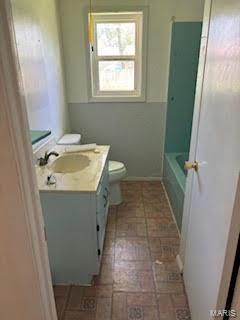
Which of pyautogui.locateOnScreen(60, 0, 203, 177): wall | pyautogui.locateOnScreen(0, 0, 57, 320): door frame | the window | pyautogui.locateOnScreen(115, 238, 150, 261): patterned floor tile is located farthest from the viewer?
the window

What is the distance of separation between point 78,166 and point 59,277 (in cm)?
93

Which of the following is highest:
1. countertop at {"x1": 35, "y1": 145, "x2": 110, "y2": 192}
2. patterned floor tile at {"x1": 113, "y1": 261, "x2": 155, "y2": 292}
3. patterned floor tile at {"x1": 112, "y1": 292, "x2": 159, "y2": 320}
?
countertop at {"x1": 35, "y1": 145, "x2": 110, "y2": 192}

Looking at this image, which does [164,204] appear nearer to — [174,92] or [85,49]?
[174,92]

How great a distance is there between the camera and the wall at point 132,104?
9.06ft

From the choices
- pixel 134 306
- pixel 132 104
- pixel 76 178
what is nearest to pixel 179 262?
pixel 134 306

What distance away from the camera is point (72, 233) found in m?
1.67

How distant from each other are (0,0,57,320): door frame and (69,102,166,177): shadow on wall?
2513mm

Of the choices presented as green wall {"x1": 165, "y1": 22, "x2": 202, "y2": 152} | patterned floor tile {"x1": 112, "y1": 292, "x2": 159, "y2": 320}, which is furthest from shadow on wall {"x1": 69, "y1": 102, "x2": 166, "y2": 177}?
patterned floor tile {"x1": 112, "y1": 292, "x2": 159, "y2": 320}

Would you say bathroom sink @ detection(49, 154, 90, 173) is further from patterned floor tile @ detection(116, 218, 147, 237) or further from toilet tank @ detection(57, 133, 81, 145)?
patterned floor tile @ detection(116, 218, 147, 237)

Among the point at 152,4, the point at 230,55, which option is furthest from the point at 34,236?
the point at 152,4

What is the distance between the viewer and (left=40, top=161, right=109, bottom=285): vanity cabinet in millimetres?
1596

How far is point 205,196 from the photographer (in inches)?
50.5

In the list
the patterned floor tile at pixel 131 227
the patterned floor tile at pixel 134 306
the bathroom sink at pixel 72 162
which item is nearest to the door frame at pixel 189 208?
the patterned floor tile at pixel 134 306

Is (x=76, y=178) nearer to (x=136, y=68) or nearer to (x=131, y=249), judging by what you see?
(x=131, y=249)
